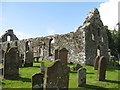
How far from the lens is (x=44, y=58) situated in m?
24.6

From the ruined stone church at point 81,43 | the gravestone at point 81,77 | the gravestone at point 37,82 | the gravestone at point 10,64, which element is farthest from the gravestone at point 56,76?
the ruined stone church at point 81,43

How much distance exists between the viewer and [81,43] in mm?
19984

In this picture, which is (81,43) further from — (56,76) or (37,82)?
(37,82)

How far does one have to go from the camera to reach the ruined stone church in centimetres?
1986

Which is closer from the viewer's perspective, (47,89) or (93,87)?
(47,89)

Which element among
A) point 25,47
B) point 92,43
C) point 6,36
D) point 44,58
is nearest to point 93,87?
point 92,43

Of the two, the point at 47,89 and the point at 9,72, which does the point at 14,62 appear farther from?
the point at 47,89

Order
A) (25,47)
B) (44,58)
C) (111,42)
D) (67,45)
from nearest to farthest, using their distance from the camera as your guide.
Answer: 1. (67,45)
2. (44,58)
3. (25,47)
4. (111,42)

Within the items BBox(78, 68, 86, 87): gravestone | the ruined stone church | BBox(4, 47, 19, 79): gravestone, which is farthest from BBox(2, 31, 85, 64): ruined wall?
BBox(4, 47, 19, 79): gravestone

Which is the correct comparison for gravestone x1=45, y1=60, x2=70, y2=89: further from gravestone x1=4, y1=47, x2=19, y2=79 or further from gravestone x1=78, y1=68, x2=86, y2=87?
gravestone x1=4, y1=47, x2=19, y2=79

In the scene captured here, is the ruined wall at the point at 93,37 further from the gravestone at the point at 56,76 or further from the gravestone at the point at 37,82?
the gravestone at the point at 37,82

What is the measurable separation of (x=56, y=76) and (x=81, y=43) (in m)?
13.7

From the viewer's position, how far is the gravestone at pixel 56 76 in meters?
6.48

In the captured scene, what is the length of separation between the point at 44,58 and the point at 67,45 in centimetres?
511
